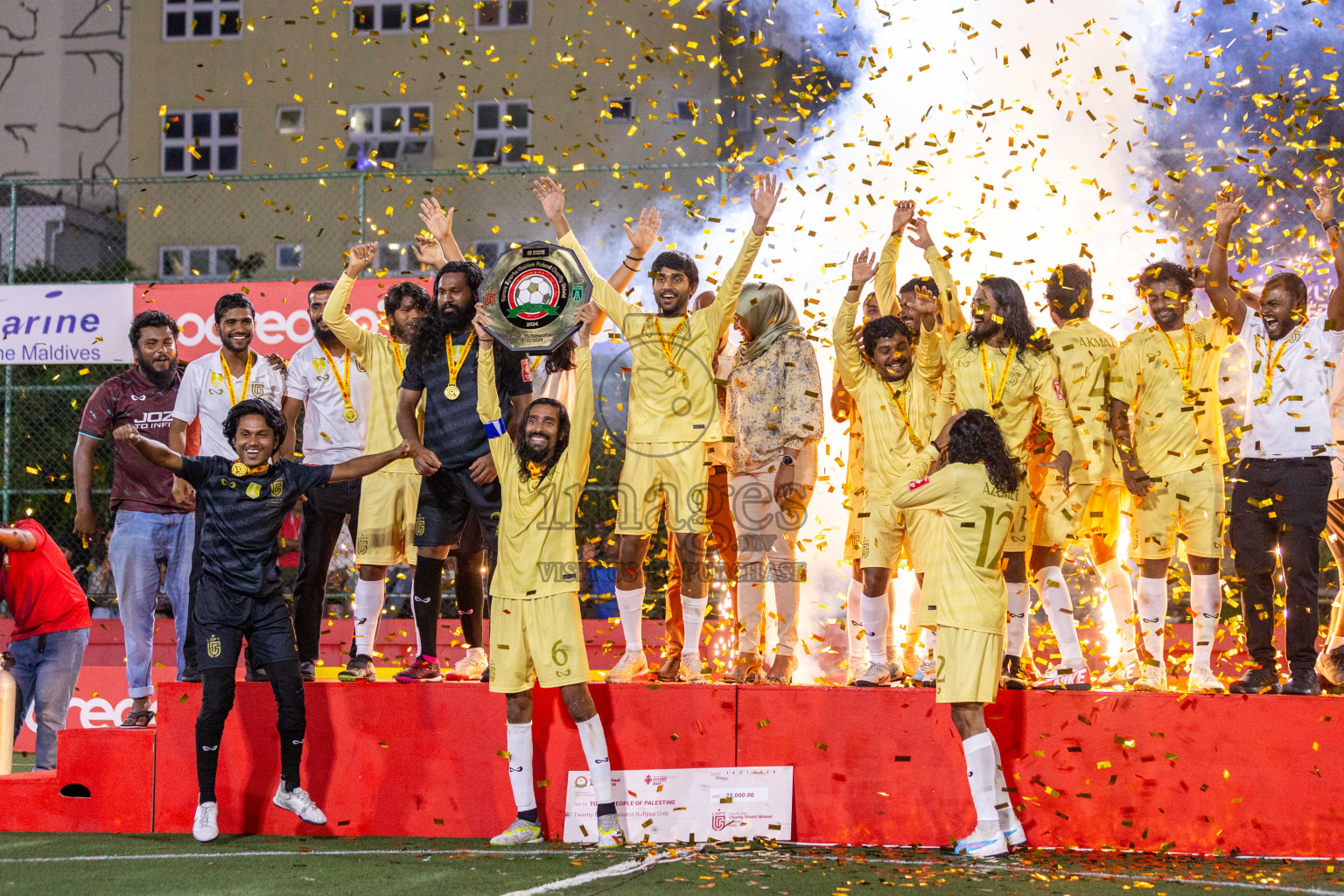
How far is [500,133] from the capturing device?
68.4 ft

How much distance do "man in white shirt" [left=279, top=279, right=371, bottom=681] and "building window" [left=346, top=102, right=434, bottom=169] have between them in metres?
15.4

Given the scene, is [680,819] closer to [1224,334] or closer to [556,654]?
[556,654]

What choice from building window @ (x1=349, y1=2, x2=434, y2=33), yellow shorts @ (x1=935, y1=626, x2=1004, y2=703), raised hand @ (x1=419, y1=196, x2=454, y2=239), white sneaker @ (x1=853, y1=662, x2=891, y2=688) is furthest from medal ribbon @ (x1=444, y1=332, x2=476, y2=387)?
building window @ (x1=349, y1=2, x2=434, y2=33)

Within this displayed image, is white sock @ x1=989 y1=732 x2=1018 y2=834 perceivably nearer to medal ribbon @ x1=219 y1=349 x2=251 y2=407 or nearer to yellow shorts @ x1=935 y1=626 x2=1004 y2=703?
yellow shorts @ x1=935 y1=626 x2=1004 y2=703

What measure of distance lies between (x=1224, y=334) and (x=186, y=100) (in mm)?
21893

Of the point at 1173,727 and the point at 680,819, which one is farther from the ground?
the point at 1173,727

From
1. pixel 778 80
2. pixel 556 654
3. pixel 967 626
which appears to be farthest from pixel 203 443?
pixel 778 80

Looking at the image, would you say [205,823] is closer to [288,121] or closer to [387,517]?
[387,517]

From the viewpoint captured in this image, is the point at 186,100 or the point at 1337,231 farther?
the point at 186,100

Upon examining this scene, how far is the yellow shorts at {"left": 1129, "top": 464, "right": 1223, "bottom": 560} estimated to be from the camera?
6.19 metres

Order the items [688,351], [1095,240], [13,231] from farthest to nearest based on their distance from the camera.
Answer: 1. [13,231]
2. [1095,240]
3. [688,351]

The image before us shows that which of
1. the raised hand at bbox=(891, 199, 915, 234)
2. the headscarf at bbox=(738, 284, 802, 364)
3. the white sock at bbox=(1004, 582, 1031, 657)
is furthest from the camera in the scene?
the headscarf at bbox=(738, 284, 802, 364)

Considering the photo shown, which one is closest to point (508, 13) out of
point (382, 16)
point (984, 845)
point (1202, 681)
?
point (382, 16)

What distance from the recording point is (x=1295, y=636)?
605 cm
